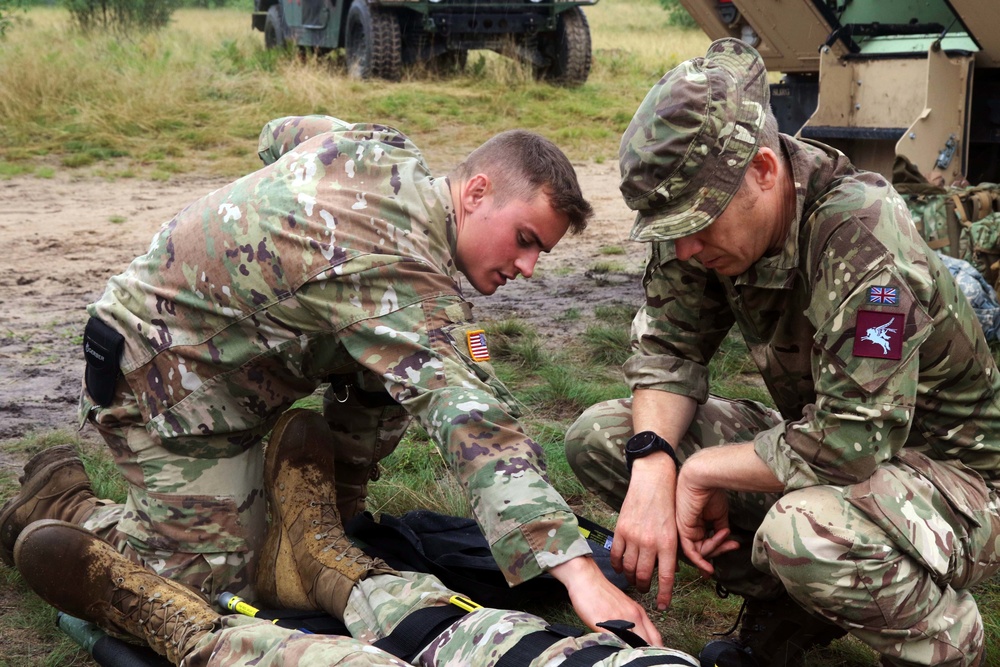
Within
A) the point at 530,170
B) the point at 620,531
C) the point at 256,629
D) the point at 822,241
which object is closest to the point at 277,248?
the point at 530,170

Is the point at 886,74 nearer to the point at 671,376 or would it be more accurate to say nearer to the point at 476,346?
the point at 671,376

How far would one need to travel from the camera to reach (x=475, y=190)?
8.86ft

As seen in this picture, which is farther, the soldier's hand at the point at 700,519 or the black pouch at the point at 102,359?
the black pouch at the point at 102,359

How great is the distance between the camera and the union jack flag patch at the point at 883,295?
7.06ft

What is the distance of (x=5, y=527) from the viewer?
3.12m

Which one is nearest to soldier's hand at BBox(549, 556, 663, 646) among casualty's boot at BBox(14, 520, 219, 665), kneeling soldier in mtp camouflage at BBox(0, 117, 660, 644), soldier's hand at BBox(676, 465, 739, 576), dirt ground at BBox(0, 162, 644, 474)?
kneeling soldier in mtp camouflage at BBox(0, 117, 660, 644)

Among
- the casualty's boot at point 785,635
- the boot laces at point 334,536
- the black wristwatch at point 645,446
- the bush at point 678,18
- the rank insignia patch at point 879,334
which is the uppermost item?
the bush at point 678,18

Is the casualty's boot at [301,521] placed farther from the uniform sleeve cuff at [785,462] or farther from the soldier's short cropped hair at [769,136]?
the soldier's short cropped hair at [769,136]

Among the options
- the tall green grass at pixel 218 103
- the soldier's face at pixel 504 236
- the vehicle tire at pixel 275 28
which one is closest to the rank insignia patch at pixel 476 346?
the soldier's face at pixel 504 236

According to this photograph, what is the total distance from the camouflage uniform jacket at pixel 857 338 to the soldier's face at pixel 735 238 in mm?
52

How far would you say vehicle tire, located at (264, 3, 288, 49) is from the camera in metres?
16.2

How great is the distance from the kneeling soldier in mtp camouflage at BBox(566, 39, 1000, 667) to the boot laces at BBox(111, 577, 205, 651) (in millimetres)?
1017

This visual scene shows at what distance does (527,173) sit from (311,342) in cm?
67

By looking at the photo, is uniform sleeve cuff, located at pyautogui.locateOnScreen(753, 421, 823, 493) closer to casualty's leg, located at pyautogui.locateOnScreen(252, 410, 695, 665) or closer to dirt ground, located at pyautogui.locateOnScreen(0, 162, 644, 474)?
casualty's leg, located at pyautogui.locateOnScreen(252, 410, 695, 665)
